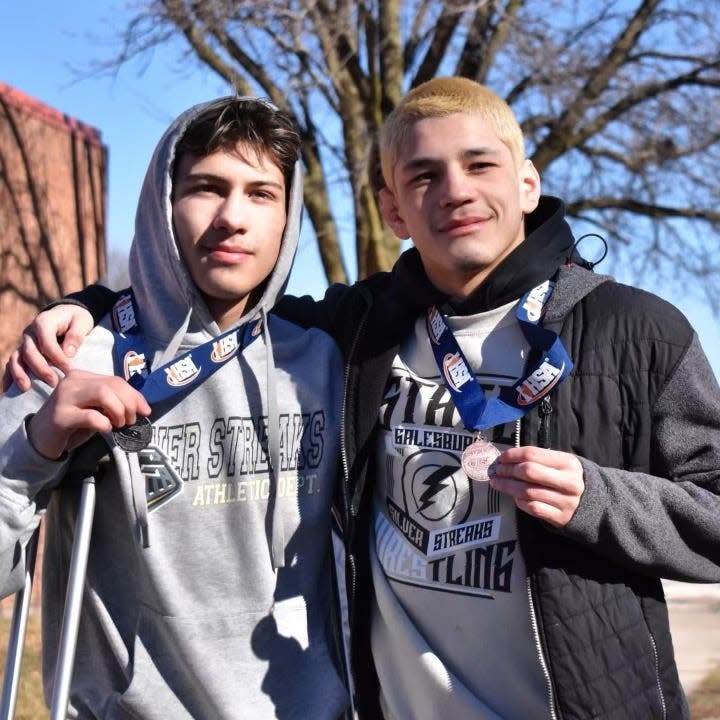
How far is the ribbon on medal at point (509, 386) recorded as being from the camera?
8.15ft

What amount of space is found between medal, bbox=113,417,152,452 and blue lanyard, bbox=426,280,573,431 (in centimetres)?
81

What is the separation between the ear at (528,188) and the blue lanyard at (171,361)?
2.83 ft

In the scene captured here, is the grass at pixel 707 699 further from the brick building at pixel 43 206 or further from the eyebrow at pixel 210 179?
the brick building at pixel 43 206

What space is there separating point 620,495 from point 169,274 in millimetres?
1455

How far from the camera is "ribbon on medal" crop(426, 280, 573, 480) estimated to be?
2.48 m

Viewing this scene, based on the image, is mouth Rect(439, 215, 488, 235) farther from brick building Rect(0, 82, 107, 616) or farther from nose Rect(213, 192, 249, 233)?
brick building Rect(0, 82, 107, 616)

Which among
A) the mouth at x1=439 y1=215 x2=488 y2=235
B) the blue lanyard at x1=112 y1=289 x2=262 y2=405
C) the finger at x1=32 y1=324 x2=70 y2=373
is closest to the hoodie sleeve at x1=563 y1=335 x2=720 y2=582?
the mouth at x1=439 y1=215 x2=488 y2=235

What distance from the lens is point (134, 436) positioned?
2650 millimetres

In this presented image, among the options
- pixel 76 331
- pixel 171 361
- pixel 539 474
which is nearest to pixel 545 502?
pixel 539 474

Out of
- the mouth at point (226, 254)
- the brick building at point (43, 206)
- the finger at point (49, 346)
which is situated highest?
the brick building at point (43, 206)

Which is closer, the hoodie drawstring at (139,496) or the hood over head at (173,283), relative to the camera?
the hoodie drawstring at (139,496)

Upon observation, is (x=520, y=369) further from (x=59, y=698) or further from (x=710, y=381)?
(x=59, y=698)

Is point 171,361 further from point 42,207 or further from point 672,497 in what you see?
point 42,207

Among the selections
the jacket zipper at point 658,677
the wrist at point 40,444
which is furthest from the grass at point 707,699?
the wrist at point 40,444
